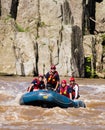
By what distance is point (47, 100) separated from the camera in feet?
49.7

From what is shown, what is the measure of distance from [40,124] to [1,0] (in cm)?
3020

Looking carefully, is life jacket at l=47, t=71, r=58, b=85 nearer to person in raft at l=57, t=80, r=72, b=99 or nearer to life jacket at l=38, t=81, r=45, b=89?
life jacket at l=38, t=81, r=45, b=89

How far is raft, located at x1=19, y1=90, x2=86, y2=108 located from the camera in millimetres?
15094

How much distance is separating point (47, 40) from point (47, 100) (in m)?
20.4

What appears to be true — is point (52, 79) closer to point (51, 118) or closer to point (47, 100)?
point (47, 100)

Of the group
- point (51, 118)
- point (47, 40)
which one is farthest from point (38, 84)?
point (47, 40)

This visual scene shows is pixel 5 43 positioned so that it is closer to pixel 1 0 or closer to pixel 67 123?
pixel 1 0

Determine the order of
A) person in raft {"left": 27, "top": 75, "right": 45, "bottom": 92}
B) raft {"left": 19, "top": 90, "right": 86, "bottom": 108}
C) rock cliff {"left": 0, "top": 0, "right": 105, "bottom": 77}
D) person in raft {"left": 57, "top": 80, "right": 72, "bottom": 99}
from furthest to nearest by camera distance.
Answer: rock cliff {"left": 0, "top": 0, "right": 105, "bottom": 77}
person in raft {"left": 27, "top": 75, "right": 45, "bottom": 92}
person in raft {"left": 57, "top": 80, "right": 72, "bottom": 99}
raft {"left": 19, "top": 90, "right": 86, "bottom": 108}

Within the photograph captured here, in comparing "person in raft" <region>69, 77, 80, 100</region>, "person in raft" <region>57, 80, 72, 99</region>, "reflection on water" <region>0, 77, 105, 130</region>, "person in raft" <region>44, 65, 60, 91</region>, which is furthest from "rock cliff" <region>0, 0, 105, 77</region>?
"reflection on water" <region>0, 77, 105, 130</region>

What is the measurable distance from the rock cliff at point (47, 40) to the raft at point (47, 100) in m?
18.4

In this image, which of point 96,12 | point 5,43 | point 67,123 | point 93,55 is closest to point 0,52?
point 5,43

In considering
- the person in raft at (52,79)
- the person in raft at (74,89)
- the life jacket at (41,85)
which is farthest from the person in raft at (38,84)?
the person in raft at (74,89)

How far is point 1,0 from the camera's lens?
40.8 m

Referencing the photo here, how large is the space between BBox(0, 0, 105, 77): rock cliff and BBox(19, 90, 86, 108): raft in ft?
60.3
